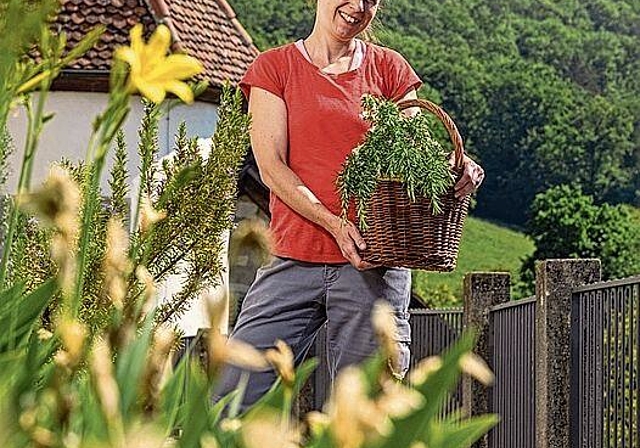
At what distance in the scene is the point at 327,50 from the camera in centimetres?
363

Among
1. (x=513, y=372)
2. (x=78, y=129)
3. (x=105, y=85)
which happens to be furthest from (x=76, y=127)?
(x=513, y=372)

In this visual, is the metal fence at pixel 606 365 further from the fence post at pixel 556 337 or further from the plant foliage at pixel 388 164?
the plant foliage at pixel 388 164

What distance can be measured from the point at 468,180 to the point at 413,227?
0.67 ft

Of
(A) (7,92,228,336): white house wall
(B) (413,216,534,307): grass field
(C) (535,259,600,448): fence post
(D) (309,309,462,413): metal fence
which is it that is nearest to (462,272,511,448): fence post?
(D) (309,309,462,413): metal fence

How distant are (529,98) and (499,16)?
225cm

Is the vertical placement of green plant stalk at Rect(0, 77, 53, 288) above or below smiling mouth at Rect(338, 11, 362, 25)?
below

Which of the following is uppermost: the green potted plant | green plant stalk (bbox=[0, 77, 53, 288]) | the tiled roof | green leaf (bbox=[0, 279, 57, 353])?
Result: the tiled roof

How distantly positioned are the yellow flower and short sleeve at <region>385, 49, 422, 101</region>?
273cm

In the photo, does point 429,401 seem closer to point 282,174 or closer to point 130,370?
point 130,370

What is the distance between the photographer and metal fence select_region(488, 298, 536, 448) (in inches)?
274

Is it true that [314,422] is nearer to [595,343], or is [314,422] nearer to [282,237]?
[282,237]

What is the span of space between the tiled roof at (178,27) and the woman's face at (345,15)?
10637 millimetres

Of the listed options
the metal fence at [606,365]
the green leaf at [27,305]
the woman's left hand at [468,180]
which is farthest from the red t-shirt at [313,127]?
the green leaf at [27,305]

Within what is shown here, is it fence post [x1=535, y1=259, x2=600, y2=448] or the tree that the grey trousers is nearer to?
fence post [x1=535, y1=259, x2=600, y2=448]
